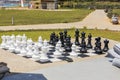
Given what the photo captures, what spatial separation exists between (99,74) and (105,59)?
211 centimetres

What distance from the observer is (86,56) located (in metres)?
10.9

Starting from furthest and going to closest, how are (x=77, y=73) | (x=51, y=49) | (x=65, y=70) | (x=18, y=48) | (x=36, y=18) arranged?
1. (x=36, y=18)
2. (x=51, y=49)
3. (x=18, y=48)
4. (x=65, y=70)
5. (x=77, y=73)

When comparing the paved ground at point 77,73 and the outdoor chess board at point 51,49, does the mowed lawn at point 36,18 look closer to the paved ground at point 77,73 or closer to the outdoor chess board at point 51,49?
the outdoor chess board at point 51,49

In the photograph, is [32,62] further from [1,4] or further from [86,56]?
[1,4]

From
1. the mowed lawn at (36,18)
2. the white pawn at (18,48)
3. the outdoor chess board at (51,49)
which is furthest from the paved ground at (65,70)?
the mowed lawn at (36,18)

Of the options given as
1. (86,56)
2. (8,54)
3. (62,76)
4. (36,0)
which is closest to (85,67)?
(62,76)

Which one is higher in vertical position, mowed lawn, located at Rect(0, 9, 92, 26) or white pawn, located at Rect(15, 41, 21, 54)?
white pawn, located at Rect(15, 41, 21, 54)

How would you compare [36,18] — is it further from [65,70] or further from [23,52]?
[65,70]

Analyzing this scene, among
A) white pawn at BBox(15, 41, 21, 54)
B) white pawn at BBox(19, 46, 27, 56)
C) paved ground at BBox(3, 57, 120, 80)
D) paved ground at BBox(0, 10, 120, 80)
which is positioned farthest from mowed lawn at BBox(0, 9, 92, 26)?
paved ground at BBox(3, 57, 120, 80)

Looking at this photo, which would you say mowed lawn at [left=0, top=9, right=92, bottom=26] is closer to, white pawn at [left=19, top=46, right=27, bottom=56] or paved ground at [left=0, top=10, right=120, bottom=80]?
white pawn at [left=19, top=46, right=27, bottom=56]

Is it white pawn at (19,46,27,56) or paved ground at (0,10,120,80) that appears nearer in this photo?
paved ground at (0,10,120,80)

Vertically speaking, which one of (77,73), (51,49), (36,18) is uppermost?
(77,73)

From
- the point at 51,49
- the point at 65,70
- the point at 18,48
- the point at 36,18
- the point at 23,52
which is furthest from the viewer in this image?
the point at 36,18

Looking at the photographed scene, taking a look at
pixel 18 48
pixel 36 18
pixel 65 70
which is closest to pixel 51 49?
pixel 18 48
